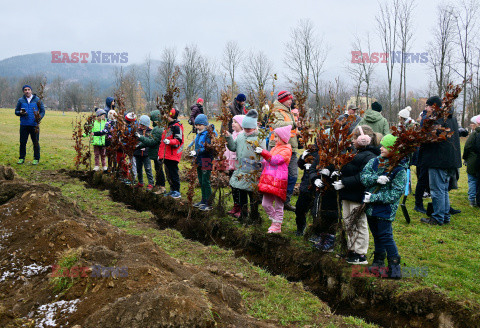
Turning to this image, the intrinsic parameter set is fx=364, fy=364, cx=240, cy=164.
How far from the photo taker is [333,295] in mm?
5020

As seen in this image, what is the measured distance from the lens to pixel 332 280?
5.11m

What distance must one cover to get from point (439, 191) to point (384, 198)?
310 cm

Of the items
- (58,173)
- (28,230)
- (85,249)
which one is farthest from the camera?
(58,173)

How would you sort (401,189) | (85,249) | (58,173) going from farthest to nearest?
1. (58,173)
2. (401,189)
3. (85,249)

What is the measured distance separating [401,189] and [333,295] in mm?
1718

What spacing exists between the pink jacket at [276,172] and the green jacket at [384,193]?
5.11 feet

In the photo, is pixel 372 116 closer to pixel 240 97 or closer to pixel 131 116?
pixel 240 97

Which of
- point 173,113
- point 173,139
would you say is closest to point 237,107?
point 173,113

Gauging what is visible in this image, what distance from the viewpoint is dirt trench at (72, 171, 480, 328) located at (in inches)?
167

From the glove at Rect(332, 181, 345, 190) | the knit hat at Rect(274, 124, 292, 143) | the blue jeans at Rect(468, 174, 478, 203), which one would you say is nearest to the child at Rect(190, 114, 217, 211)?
the knit hat at Rect(274, 124, 292, 143)

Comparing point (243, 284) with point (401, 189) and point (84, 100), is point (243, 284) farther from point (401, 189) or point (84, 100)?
point (84, 100)

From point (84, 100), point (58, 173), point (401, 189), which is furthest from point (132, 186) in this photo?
point (84, 100)

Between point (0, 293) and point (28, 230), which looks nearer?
point (0, 293)

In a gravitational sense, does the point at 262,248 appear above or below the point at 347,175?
below
